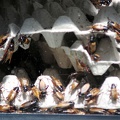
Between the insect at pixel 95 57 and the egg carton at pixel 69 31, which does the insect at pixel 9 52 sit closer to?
the egg carton at pixel 69 31

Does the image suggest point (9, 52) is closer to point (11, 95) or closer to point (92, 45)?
point (11, 95)

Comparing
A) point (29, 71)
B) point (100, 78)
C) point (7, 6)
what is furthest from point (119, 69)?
point (7, 6)

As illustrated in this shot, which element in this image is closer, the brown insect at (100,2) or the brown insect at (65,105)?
the brown insect at (65,105)

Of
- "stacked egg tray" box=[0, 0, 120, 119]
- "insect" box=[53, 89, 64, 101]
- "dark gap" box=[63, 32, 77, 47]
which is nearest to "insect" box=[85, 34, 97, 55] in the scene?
"stacked egg tray" box=[0, 0, 120, 119]

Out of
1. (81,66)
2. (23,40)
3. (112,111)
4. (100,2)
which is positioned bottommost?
(112,111)

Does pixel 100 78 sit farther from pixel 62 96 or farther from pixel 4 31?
pixel 4 31

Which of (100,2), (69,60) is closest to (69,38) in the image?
(69,60)

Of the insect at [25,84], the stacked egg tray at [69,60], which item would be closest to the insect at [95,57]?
the stacked egg tray at [69,60]
